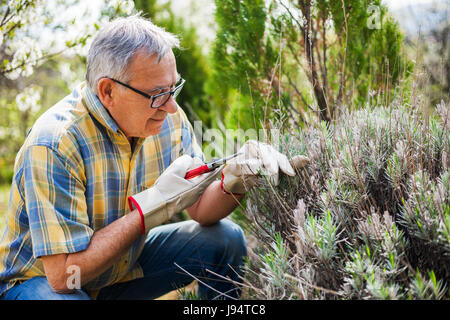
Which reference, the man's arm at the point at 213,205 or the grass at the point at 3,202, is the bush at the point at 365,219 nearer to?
the man's arm at the point at 213,205

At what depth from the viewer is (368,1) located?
2.72m

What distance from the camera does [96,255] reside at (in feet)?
6.18

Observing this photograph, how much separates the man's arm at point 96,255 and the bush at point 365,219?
629 millimetres

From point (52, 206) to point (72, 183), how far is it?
6.2 inches

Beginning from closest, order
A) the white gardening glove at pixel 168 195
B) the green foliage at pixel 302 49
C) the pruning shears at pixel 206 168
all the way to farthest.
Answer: the white gardening glove at pixel 168 195, the pruning shears at pixel 206 168, the green foliage at pixel 302 49

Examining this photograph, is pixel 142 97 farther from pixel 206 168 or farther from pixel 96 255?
pixel 96 255

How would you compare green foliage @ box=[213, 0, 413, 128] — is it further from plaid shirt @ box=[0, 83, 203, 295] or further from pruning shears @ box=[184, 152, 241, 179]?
plaid shirt @ box=[0, 83, 203, 295]

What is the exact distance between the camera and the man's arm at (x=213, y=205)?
2236 millimetres

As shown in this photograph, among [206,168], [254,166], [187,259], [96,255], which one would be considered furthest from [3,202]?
[254,166]

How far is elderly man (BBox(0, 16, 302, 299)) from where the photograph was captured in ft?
6.07

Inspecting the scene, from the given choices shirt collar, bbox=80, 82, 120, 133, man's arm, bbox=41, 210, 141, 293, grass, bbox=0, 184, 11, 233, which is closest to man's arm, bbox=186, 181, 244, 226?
man's arm, bbox=41, 210, 141, 293

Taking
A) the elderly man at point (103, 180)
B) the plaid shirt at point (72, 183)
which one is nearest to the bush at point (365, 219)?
the elderly man at point (103, 180)
